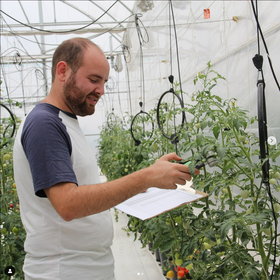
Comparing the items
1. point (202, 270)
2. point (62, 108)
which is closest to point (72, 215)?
point (62, 108)

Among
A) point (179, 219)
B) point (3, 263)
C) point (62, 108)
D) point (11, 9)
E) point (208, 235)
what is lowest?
point (3, 263)

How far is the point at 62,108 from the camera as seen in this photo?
1126mm

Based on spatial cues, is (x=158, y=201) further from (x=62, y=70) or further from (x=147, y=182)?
(x=62, y=70)

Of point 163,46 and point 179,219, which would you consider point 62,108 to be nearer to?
point 179,219

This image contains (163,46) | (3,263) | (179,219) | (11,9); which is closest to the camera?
(179,219)

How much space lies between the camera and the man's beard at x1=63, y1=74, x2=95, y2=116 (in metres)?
1.07

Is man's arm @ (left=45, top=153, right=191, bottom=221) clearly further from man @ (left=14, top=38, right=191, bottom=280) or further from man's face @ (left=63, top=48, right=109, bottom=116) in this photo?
man's face @ (left=63, top=48, right=109, bottom=116)

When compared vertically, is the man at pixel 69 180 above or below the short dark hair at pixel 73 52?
below

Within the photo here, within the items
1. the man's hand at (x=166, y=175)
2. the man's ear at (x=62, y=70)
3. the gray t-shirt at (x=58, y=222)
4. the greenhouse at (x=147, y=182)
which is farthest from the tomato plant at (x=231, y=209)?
the man's ear at (x=62, y=70)

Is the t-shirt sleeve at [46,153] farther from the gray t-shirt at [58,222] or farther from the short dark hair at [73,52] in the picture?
the short dark hair at [73,52]

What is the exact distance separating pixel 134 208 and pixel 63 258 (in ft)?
1.09

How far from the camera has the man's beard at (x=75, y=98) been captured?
107 cm

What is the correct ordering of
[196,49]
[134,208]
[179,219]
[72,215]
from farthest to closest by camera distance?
[196,49]
[179,219]
[134,208]
[72,215]

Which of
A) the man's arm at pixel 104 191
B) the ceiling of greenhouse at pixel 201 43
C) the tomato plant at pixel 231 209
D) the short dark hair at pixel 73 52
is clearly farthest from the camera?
the ceiling of greenhouse at pixel 201 43
